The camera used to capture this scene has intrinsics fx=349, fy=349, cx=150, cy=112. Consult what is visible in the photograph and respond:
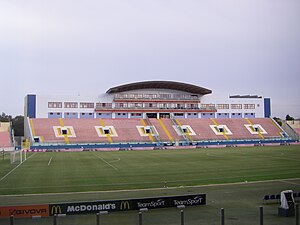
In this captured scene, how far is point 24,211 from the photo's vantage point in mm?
14641

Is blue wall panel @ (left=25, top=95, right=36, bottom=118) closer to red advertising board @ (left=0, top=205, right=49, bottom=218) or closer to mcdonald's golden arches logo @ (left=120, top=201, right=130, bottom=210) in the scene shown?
red advertising board @ (left=0, top=205, right=49, bottom=218)

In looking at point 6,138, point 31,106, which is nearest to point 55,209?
point 6,138

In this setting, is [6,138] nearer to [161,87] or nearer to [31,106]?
Answer: [31,106]

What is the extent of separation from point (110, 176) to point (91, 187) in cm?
535

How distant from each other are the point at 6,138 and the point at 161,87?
4115 cm

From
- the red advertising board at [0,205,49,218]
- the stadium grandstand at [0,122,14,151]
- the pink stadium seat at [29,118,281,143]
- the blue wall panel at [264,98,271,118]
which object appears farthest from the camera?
the blue wall panel at [264,98,271,118]

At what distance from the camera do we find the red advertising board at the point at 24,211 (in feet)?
47.8

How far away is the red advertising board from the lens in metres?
14.6

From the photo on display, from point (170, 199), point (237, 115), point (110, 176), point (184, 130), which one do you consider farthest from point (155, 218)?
point (237, 115)

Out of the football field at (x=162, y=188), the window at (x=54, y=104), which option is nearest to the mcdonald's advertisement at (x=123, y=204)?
the football field at (x=162, y=188)

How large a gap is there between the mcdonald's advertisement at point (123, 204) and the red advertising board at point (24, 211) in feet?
1.06

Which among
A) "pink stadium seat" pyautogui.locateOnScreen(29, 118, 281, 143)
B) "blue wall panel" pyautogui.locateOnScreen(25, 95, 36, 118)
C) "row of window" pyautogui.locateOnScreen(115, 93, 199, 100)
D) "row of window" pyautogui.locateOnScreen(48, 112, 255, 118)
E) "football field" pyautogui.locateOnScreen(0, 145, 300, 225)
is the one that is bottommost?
"football field" pyautogui.locateOnScreen(0, 145, 300, 225)

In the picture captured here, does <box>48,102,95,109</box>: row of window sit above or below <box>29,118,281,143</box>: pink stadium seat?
above

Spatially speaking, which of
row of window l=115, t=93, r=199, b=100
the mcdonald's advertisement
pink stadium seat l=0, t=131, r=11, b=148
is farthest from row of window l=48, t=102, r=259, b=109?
the mcdonald's advertisement
